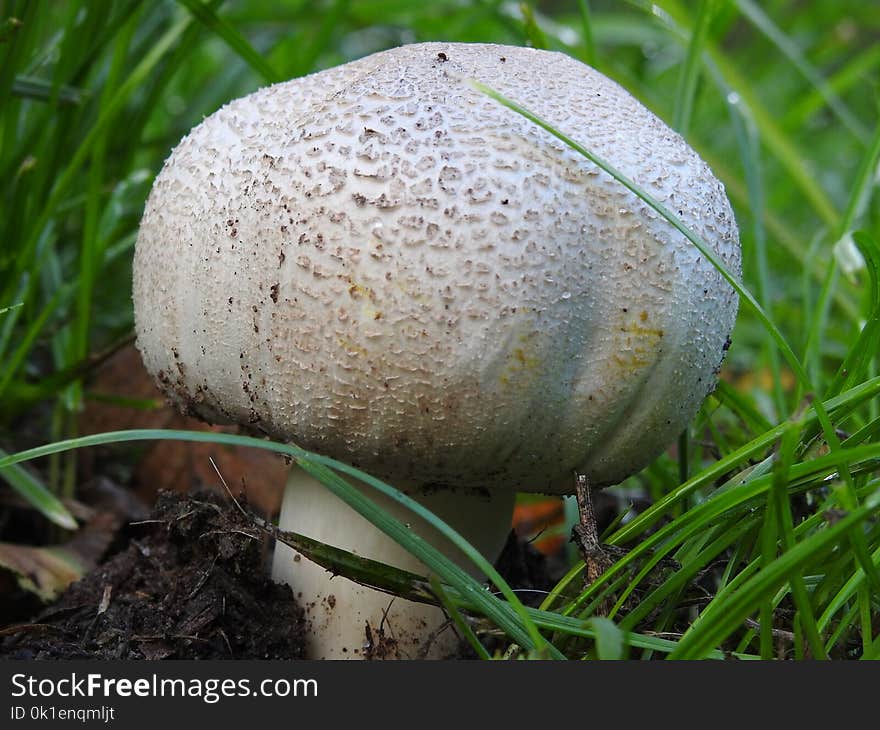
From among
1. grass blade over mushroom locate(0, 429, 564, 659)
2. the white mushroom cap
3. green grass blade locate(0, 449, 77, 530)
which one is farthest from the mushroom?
green grass blade locate(0, 449, 77, 530)

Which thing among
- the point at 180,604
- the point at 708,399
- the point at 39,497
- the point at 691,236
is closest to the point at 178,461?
the point at 39,497

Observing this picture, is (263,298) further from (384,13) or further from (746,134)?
(384,13)

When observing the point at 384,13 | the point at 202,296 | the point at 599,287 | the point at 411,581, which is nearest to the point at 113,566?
the point at 202,296

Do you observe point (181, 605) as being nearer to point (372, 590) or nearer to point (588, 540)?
point (372, 590)

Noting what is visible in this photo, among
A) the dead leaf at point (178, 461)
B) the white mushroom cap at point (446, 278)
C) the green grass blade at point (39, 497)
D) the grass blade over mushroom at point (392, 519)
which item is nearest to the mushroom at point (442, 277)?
the white mushroom cap at point (446, 278)

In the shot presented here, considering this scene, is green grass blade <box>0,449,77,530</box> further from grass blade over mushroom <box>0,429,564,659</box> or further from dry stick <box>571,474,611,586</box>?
dry stick <box>571,474,611,586</box>

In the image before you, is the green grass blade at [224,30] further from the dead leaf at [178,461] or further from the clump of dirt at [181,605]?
the clump of dirt at [181,605]
